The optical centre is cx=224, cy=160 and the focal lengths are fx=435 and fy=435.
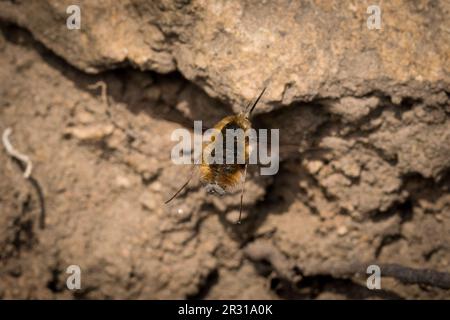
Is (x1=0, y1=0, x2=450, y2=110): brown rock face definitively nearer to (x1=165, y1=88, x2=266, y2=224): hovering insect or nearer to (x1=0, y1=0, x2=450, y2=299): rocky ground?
(x1=0, y1=0, x2=450, y2=299): rocky ground

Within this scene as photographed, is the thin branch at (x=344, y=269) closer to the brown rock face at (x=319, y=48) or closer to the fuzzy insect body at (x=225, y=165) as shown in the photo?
the fuzzy insect body at (x=225, y=165)

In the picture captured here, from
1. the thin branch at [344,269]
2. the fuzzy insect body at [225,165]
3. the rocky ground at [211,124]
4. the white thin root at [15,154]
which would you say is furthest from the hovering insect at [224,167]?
the white thin root at [15,154]

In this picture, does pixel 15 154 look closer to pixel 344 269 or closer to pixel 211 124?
pixel 211 124

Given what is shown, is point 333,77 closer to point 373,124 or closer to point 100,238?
point 373,124

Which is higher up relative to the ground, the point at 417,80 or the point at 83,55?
the point at 83,55

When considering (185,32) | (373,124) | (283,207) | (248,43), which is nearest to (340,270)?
(283,207)

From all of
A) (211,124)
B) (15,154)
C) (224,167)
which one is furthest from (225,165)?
(15,154)
